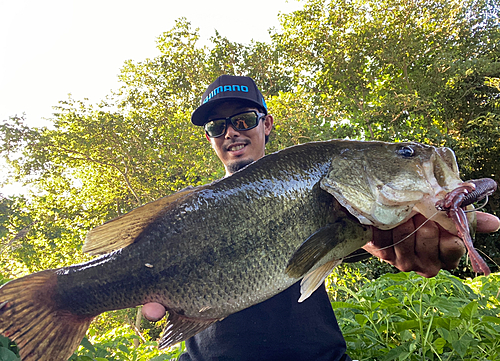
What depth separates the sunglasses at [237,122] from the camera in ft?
8.64

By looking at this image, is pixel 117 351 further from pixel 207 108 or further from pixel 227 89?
pixel 227 89

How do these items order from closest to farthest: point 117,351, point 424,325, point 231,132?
point 424,325, point 117,351, point 231,132

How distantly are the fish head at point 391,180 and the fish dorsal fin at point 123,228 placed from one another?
0.73 meters

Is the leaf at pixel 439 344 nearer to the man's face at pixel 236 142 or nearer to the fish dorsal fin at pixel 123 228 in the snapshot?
the fish dorsal fin at pixel 123 228

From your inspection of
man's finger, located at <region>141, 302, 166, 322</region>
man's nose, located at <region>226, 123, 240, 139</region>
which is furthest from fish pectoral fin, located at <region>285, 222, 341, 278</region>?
man's nose, located at <region>226, 123, 240, 139</region>

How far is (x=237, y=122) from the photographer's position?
2.63 metres

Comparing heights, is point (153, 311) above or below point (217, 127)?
below

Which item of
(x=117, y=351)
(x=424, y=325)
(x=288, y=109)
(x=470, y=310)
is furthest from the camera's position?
(x=288, y=109)

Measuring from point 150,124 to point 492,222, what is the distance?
14.9 m

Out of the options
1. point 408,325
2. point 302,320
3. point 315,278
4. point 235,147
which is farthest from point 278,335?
point 235,147

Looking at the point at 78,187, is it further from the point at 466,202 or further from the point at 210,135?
the point at 466,202

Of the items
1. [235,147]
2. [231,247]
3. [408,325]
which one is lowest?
[408,325]

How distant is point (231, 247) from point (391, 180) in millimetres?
787

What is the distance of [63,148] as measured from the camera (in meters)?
14.0
